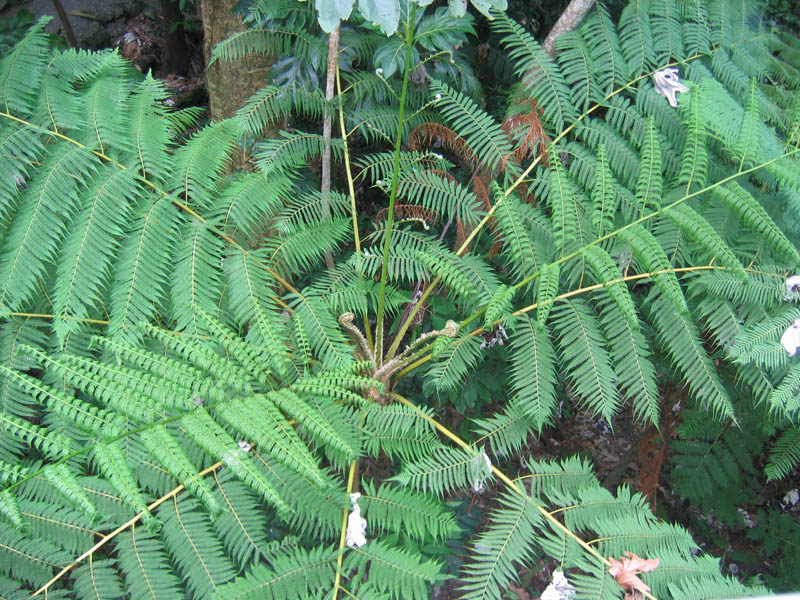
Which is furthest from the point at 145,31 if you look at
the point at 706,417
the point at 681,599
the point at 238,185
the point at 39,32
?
the point at 681,599

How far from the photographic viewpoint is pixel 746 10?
2.45 meters

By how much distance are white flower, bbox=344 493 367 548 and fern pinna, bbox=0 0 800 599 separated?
0.02m

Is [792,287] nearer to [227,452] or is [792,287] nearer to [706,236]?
[706,236]

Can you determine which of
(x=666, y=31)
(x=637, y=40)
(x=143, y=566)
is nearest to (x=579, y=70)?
(x=637, y=40)

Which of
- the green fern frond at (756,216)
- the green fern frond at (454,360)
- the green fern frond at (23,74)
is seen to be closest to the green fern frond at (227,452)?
the green fern frond at (454,360)

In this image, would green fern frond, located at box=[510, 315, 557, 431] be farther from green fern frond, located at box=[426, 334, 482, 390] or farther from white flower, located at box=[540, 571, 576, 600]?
white flower, located at box=[540, 571, 576, 600]

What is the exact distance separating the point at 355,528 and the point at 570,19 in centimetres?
208

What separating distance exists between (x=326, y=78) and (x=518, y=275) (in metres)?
1.12

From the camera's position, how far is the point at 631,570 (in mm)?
1576

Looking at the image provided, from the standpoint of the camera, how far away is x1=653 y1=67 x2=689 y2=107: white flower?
226cm

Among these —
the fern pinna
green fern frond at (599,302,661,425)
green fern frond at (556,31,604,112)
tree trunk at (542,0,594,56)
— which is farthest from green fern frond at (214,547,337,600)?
tree trunk at (542,0,594,56)

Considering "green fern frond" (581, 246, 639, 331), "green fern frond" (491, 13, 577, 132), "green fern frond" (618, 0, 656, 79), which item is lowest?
"green fern frond" (581, 246, 639, 331)

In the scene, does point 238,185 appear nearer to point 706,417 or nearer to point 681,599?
point 681,599

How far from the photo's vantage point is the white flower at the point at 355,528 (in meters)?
1.68
